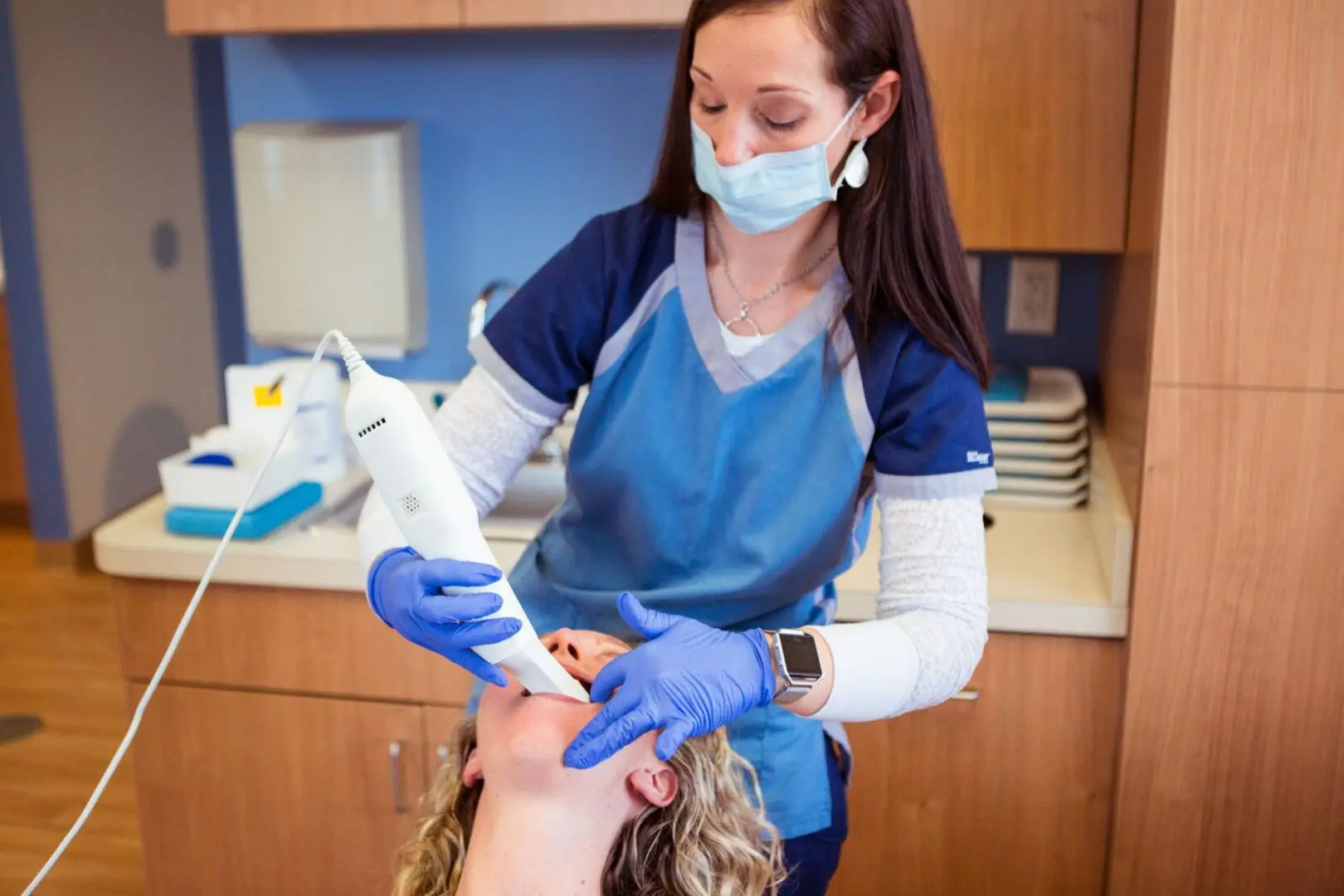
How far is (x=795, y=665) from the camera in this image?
1.11m

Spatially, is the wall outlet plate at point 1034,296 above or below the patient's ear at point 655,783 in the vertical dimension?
above

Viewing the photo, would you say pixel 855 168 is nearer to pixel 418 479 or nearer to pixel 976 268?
pixel 418 479

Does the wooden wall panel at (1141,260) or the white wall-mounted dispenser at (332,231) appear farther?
the white wall-mounted dispenser at (332,231)

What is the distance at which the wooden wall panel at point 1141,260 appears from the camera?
160 cm

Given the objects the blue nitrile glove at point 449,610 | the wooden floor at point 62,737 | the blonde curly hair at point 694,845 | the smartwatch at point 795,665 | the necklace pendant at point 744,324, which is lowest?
the wooden floor at point 62,737

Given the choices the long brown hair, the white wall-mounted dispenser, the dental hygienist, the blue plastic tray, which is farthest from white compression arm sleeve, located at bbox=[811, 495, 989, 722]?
the white wall-mounted dispenser

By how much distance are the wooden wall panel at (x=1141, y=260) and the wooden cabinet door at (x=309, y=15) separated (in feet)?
3.23

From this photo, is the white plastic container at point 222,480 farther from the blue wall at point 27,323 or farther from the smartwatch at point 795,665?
the blue wall at point 27,323

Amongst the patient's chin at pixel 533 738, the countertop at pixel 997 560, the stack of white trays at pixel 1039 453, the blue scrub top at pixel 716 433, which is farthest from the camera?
the stack of white trays at pixel 1039 453

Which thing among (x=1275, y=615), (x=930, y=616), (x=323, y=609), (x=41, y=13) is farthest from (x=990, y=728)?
(x=41, y=13)

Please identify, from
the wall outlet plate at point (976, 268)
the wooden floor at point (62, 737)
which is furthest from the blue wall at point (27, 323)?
the wall outlet plate at point (976, 268)

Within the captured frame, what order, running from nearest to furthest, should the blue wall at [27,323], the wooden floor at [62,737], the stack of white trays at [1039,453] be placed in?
the stack of white trays at [1039,453], the wooden floor at [62,737], the blue wall at [27,323]

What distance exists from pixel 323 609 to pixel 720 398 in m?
0.90

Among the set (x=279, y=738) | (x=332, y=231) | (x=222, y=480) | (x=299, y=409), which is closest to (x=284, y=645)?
(x=279, y=738)
